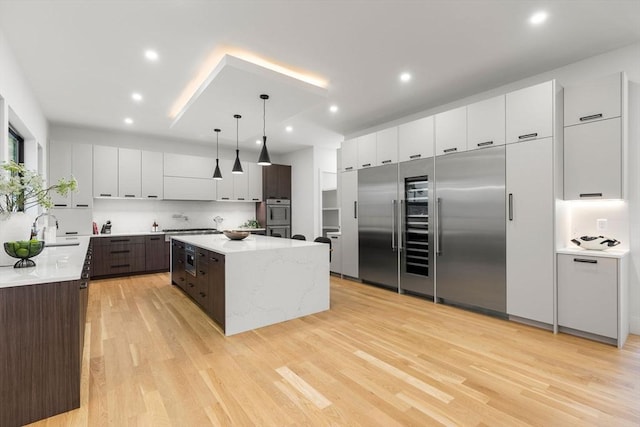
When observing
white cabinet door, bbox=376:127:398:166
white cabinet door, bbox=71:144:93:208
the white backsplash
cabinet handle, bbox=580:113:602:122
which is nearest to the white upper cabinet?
white cabinet door, bbox=71:144:93:208

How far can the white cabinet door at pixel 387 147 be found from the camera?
15.5 feet

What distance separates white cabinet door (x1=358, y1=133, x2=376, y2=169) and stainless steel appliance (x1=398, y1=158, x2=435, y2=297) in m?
0.66

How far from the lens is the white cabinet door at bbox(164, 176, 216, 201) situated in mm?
6461

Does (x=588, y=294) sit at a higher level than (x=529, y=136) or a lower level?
lower

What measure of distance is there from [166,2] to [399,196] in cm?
361

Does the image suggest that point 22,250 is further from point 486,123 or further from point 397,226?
point 486,123

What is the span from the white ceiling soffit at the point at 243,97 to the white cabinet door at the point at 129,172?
1.45 meters

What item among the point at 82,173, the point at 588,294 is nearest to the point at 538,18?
the point at 588,294

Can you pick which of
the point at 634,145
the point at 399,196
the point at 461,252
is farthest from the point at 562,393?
the point at 399,196

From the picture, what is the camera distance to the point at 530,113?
10.8 feet

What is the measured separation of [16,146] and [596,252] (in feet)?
22.8

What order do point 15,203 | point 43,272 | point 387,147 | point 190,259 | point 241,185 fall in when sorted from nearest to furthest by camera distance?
point 43,272, point 15,203, point 190,259, point 387,147, point 241,185

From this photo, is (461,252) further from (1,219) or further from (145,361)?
(1,219)

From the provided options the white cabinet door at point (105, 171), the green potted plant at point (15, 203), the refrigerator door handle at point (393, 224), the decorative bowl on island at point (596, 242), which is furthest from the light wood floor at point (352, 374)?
the white cabinet door at point (105, 171)
